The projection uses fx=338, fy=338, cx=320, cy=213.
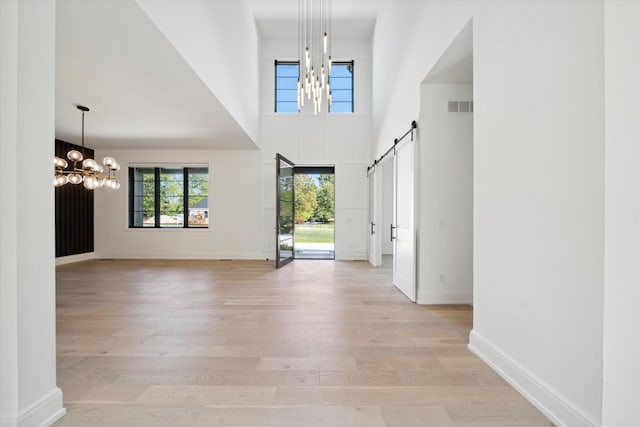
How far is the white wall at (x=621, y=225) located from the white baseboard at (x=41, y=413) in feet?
9.43

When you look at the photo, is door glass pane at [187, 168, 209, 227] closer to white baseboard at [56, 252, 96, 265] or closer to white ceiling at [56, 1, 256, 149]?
white ceiling at [56, 1, 256, 149]

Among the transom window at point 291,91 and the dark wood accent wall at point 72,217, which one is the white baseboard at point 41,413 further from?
the transom window at point 291,91

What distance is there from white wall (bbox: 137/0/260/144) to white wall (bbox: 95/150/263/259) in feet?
3.82

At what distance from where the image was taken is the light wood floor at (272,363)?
202cm

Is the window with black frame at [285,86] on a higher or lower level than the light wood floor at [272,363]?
higher

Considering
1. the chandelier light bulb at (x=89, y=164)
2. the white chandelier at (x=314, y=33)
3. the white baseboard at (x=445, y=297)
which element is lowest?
the white baseboard at (x=445, y=297)

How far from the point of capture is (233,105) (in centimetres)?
627

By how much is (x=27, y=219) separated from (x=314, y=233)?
12.3m

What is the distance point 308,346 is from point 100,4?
3.40m

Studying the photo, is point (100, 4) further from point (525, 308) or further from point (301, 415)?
point (525, 308)

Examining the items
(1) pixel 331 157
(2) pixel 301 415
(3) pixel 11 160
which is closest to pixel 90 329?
(3) pixel 11 160

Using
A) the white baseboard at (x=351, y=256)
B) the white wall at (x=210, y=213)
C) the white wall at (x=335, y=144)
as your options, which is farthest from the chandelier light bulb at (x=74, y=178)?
the white baseboard at (x=351, y=256)

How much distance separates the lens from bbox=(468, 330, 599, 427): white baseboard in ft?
5.96

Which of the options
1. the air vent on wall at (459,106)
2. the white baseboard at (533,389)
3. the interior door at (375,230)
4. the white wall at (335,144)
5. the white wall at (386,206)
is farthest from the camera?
the white wall at (386,206)
